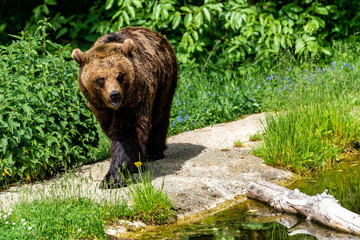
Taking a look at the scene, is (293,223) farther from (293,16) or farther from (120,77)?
(293,16)

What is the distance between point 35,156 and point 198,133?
9.47 feet

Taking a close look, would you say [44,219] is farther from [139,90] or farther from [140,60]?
[140,60]

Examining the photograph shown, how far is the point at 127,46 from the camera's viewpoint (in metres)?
5.95

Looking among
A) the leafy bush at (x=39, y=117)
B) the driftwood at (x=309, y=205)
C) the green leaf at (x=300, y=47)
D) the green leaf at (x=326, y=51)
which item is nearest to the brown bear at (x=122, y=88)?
the leafy bush at (x=39, y=117)

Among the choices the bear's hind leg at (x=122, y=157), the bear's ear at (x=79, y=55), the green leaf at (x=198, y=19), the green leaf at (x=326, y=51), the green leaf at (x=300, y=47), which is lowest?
the bear's hind leg at (x=122, y=157)

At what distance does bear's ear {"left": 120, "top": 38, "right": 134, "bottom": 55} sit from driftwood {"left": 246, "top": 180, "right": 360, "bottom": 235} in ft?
6.53

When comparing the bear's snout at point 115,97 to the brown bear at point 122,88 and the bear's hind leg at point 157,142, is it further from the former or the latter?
the bear's hind leg at point 157,142

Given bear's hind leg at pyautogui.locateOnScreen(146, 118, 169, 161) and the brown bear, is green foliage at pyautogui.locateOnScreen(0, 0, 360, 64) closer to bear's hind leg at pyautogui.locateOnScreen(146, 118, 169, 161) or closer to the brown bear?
bear's hind leg at pyautogui.locateOnScreen(146, 118, 169, 161)

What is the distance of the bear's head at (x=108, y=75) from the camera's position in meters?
5.66

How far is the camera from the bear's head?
223 inches

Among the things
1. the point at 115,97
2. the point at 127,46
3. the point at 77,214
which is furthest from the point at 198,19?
the point at 77,214

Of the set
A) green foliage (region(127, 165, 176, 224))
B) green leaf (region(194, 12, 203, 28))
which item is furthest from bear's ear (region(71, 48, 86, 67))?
green leaf (region(194, 12, 203, 28))

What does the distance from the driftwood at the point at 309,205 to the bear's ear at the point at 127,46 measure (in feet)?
6.53

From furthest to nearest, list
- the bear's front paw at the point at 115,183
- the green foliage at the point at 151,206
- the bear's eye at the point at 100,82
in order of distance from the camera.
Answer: the bear's front paw at the point at 115,183 → the bear's eye at the point at 100,82 → the green foliage at the point at 151,206
